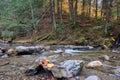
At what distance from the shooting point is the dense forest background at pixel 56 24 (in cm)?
1781

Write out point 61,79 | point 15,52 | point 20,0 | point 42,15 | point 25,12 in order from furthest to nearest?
point 42,15, point 25,12, point 20,0, point 15,52, point 61,79

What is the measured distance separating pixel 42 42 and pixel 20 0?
4.91m

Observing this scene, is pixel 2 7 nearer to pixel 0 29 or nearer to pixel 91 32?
pixel 0 29

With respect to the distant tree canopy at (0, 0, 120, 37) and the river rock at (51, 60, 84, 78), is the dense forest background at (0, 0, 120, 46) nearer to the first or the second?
the distant tree canopy at (0, 0, 120, 37)

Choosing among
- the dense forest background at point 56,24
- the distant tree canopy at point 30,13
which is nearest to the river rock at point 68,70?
the dense forest background at point 56,24

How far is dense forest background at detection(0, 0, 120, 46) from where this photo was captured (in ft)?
58.4

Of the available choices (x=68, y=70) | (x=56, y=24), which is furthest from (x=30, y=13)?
(x=68, y=70)

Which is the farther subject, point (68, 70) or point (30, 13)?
point (30, 13)

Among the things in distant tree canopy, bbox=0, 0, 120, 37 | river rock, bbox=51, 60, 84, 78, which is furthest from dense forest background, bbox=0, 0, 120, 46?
river rock, bbox=51, 60, 84, 78

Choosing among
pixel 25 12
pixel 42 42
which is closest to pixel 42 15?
pixel 25 12

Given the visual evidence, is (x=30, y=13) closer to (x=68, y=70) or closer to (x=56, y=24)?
(x=56, y=24)

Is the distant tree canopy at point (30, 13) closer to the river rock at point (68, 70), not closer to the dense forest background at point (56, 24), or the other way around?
the dense forest background at point (56, 24)

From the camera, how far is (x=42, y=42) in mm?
18500

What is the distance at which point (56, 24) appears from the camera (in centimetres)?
2122
